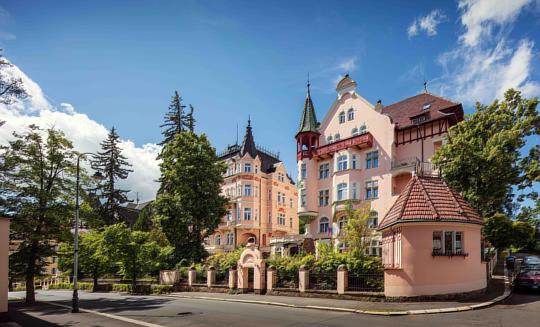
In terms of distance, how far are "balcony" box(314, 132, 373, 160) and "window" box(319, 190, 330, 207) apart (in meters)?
3.68

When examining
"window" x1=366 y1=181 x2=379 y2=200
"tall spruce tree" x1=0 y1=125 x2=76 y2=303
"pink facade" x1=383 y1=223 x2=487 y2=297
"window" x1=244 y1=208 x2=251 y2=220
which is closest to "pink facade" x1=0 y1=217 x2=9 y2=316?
"tall spruce tree" x1=0 y1=125 x2=76 y2=303

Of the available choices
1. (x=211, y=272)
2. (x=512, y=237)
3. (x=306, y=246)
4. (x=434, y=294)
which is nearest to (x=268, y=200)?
(x=306, y=246)

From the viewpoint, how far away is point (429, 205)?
63.5 feet

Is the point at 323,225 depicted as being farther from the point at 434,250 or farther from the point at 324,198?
the point at 434,250

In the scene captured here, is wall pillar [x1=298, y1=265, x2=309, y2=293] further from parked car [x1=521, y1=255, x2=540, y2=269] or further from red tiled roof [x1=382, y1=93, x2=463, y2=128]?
red tiled roof [x1=382, y1=93, x2=463, y2=128]

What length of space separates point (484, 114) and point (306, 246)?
66.2 feet

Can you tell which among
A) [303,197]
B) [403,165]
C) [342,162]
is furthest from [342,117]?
[303,197]

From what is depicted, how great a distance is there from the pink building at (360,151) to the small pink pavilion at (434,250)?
981 centimetres

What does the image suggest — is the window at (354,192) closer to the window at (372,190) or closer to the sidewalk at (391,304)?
the window at (372,190)

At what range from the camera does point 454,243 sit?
1878 centimetres

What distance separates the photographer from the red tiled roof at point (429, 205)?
1875cm

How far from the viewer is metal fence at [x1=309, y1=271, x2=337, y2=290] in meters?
21.6

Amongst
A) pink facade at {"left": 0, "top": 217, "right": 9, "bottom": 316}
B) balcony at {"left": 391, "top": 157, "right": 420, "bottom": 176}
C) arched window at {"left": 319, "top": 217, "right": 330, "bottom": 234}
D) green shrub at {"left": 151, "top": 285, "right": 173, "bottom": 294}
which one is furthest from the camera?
arched window at {"left": 319, "top": 217, "right": 330, "bottom": 234}

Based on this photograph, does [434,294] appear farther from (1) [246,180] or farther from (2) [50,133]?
(1) [246,180]
